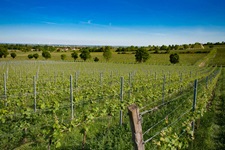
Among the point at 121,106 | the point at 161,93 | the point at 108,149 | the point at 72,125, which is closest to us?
the point at 72,125

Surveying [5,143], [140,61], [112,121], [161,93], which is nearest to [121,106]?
[112,121]

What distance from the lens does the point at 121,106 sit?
6.88m

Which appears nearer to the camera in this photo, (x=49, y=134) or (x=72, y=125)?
(x=49, y=134)

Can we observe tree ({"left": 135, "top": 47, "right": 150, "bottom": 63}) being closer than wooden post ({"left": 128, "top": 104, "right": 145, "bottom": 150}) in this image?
No

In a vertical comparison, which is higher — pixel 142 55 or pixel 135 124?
pixel 142 55

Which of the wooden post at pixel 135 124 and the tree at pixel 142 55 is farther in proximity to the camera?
the tree at pixel 142 55

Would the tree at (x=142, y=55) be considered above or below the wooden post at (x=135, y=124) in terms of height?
above

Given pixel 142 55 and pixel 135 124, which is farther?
pixel 142 55

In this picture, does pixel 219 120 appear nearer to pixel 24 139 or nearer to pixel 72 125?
pixel 72 125

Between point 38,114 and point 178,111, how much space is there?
577 cm

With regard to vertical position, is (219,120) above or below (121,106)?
below

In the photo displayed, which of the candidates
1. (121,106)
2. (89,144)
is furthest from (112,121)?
(89,144)

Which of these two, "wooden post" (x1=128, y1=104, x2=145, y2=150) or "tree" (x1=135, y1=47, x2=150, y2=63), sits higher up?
"tree" (x1=135, y1=47, x2=150, y2=63)

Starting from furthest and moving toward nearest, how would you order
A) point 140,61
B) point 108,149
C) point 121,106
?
1. point 140,61
2. point 121,106
3. point 108,149
